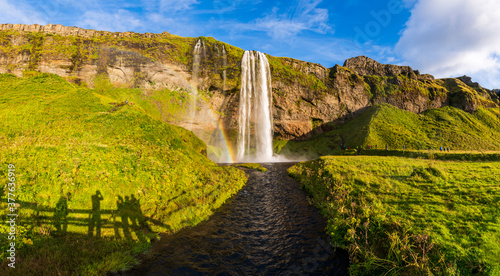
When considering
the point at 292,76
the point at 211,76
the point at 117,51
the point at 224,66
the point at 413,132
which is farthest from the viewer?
the point at 292,76

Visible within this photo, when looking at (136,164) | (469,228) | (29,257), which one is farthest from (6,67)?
(469,228)

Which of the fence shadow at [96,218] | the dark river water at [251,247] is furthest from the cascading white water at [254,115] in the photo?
the fence shadow at [96,218]

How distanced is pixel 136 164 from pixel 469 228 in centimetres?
2037

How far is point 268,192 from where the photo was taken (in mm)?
21484

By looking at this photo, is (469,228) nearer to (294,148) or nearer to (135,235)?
(135,235)

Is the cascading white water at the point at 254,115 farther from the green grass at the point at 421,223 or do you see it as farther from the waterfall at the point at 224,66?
the green grass at the point at 421,223

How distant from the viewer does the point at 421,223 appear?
30.6ft

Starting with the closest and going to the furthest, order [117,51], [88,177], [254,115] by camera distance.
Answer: [88,177] → [117,51] → [254,115]

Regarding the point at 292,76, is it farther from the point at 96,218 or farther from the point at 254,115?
the point at 96,218

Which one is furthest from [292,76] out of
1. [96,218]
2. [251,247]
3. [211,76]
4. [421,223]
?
[96,218]

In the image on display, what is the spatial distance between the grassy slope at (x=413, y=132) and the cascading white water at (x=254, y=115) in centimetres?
1375

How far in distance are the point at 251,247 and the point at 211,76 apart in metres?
74.8

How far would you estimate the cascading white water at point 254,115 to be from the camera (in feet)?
242

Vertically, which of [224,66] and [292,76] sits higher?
[292,76]
